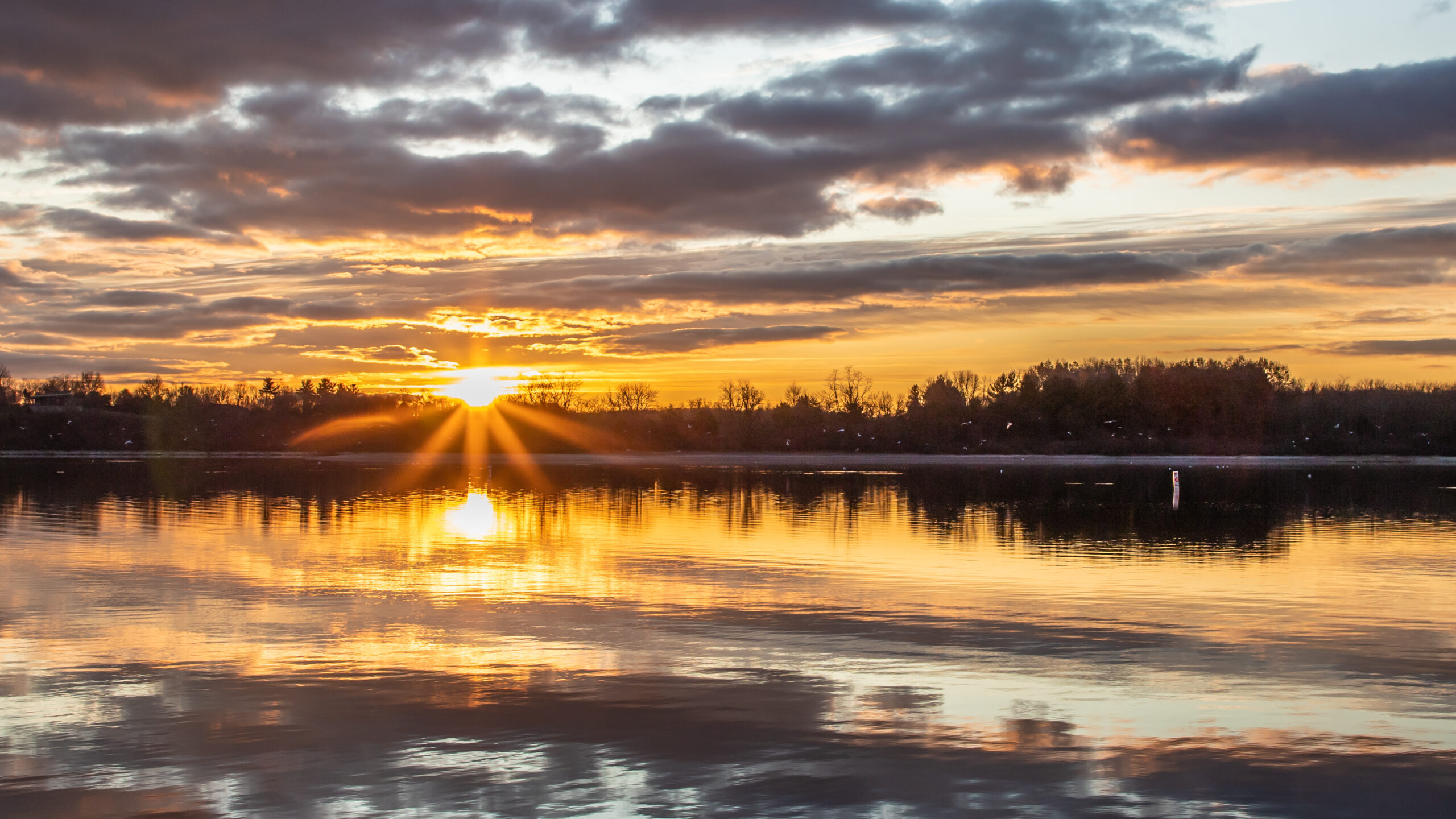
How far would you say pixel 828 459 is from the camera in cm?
12631

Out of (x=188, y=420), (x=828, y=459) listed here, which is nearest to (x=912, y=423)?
(x=828, y=459)

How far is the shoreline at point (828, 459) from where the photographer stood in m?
117

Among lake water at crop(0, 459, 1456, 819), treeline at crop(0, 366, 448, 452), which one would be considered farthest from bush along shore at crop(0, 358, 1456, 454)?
lake water at crop(0, 459, 1456, 819)

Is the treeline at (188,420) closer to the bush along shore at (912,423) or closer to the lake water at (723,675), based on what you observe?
the bush along shore at (912,423)

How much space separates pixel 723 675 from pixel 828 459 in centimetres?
11407

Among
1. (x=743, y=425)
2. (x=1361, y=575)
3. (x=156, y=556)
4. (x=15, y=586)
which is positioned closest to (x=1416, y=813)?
(x=1361, y=575)

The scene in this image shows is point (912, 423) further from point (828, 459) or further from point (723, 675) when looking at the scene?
point (723, 675)

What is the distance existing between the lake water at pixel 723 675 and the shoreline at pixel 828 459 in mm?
83769

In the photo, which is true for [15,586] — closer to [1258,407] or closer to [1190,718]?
[1190,718]

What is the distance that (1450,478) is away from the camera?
3199 inches

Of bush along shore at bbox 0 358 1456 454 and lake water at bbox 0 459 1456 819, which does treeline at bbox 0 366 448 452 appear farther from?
lake water at bbox 0 459 1456 819

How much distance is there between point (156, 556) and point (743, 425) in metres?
123

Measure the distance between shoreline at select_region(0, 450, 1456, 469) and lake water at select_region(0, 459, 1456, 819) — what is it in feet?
275

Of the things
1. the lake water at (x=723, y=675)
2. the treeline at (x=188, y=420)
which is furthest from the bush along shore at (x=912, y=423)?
the lake water at (x=723, y=675)
